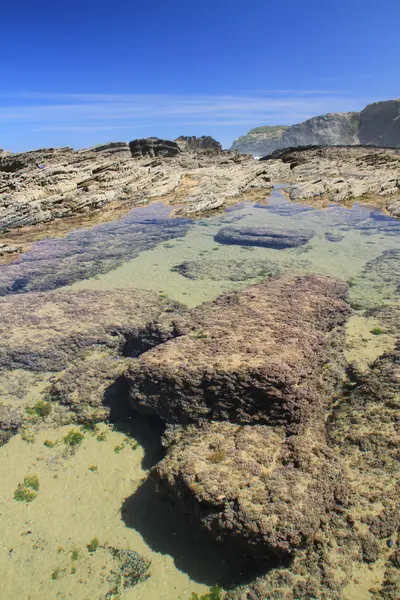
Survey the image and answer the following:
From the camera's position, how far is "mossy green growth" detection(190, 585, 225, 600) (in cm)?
494

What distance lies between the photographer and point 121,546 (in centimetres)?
572

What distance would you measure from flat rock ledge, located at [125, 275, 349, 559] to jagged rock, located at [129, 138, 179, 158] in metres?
45.1

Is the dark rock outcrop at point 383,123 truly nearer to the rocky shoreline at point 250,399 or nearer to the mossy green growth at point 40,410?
the rocky shoreline at point 250,399

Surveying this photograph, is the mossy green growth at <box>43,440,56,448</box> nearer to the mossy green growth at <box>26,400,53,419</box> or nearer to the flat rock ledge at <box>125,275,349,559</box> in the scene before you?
the mossy green growth at <box>26,400,53,419</box>

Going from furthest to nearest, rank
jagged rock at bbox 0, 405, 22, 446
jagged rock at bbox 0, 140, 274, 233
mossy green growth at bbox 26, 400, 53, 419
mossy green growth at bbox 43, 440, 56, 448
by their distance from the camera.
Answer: jagged rock at bbox 0, 140, 274, 233
mossy green growth at bbox 26, 400, 53, 419
jagged rock at bbox 0, 405, 22, 446
mossy green growth at bbox 43, 440, 56, 448

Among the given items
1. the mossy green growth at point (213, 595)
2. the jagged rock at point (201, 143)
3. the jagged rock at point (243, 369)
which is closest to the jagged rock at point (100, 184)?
the jagged rock at point (243, 369)

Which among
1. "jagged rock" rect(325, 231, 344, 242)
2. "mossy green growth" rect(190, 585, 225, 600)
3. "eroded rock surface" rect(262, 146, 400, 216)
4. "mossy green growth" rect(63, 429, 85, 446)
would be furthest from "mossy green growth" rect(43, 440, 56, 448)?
"eroded rock surface" rect(262, 146, 400, 216)

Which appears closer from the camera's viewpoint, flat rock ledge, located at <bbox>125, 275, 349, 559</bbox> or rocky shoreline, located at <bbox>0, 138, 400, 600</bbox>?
rocky shoreline, located at <bbox>0, 138, 400, 600</bbox>

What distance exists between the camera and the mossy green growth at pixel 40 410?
26.8 feet

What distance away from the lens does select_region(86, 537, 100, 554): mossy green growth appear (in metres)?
5.66

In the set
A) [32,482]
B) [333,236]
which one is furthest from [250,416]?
[333,236]

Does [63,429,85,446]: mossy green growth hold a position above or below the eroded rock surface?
below

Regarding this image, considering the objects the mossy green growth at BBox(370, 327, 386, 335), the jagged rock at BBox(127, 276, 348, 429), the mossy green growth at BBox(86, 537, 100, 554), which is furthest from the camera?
the mossy green growth at BBox(370, 327, 386, 335)

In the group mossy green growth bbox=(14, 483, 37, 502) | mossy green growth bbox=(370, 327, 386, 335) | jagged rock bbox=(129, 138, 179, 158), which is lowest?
mossy green growth bbox=(14, 483, 37, 502)
